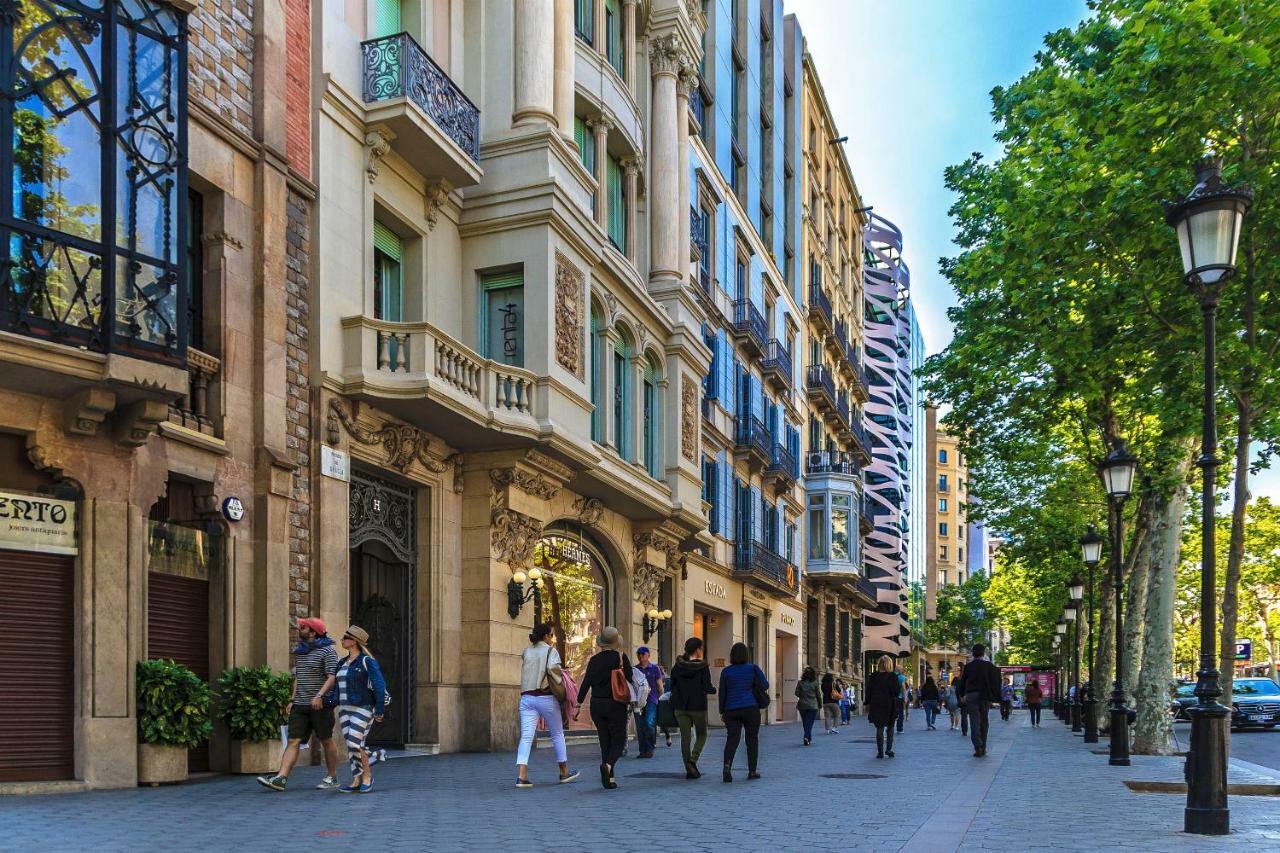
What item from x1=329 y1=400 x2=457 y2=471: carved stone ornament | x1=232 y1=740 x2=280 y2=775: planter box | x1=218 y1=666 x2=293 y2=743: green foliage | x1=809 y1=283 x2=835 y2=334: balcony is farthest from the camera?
x1=809 y1=283 x2=835 y2=334: balcony

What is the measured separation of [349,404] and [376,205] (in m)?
3.25

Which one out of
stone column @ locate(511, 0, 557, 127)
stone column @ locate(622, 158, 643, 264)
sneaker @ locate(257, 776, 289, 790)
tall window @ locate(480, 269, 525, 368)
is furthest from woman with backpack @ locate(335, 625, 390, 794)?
stone column @ locate(622, 158, 643, 264)

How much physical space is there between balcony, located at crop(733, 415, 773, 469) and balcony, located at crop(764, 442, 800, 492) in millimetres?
1034

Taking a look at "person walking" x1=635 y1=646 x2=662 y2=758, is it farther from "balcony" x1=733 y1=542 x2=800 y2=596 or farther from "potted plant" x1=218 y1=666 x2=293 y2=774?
"balcony" x1=733 y1=542 x2=800 y2=596

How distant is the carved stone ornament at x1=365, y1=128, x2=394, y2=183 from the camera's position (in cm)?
1867

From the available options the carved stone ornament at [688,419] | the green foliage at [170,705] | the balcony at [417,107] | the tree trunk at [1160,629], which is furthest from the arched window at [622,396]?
the green foliage at [170,705]

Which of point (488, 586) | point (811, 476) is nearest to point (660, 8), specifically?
point (488, 586)

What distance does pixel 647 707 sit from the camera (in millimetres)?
19359

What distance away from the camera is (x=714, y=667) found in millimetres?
36781

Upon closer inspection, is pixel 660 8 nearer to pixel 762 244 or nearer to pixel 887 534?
pixel 762 244

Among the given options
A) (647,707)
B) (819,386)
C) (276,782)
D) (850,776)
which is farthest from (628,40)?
(819,386)

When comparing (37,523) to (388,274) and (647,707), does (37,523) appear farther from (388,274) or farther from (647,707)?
(647,707)

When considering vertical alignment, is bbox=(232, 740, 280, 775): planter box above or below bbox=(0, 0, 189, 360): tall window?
below

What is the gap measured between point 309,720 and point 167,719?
1.52 m
